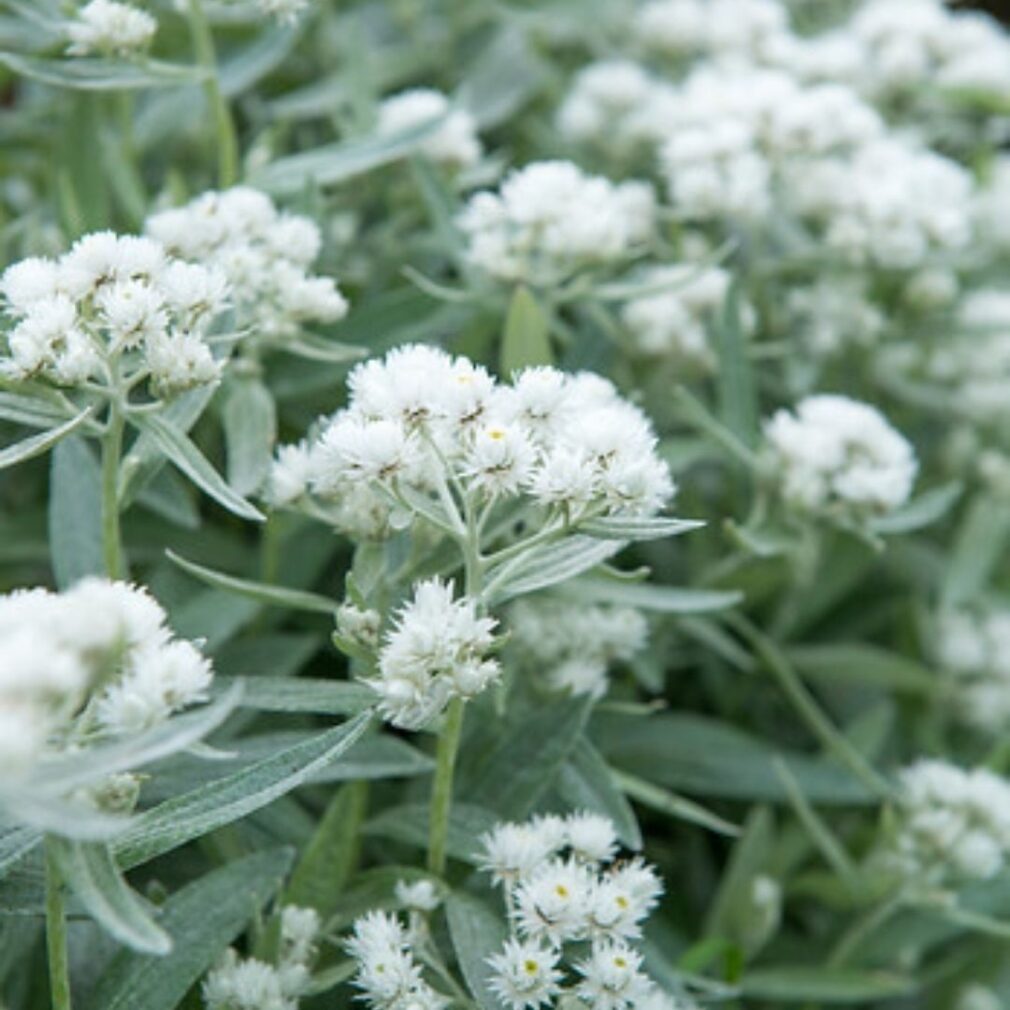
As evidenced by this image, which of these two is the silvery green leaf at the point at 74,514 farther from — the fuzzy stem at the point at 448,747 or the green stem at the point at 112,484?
the fuzzy stem at the point at 448,747

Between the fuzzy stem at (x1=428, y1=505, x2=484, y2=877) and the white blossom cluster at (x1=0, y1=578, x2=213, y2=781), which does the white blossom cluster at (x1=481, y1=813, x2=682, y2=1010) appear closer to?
the fuzzy stem at (x1=428, y1=505, x2=484, y2=877)

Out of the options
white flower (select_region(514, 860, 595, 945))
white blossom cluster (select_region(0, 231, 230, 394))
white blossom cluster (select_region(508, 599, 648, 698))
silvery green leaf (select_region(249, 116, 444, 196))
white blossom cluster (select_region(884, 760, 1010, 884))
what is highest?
white blossom cluster (select_region(0, 231, 230, 394))

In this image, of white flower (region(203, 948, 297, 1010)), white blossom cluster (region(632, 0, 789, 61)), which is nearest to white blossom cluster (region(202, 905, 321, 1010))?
white flower (region(203, 948, 297, 1010))

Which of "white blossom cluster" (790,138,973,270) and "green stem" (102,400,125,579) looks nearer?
"green stem" (102,400,125,579)

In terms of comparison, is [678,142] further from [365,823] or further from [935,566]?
[365,823]

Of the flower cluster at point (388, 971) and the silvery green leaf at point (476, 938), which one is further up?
the flower cluster at point (388, 971)

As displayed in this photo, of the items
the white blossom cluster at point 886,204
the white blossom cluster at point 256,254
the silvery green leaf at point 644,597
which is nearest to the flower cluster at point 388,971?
the silvery green leaf at point 644,597
